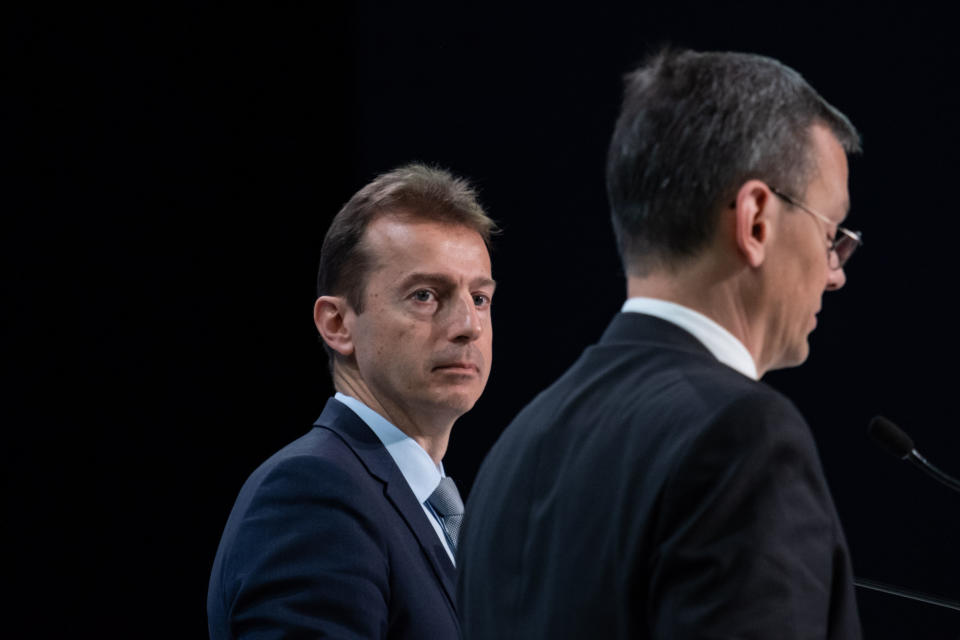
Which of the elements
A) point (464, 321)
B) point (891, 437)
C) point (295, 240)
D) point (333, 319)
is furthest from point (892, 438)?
point (295, 240)

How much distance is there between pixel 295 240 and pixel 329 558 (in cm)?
222

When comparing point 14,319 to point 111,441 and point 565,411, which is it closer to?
point 111,441

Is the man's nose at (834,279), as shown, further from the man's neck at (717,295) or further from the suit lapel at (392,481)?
the suit lapel at (392,481)

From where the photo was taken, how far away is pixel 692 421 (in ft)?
2.77

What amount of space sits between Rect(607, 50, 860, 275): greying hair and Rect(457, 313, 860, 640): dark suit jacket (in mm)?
83

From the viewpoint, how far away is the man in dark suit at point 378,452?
148 cm

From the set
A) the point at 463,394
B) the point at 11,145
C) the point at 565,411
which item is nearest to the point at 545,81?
the point at 11,145

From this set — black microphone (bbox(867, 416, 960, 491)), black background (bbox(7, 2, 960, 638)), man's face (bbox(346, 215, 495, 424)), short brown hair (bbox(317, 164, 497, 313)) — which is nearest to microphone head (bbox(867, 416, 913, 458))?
black microphone (bbox(867, 416, 960, 491))

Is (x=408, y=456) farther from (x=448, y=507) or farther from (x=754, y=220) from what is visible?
(x=754, y=220)

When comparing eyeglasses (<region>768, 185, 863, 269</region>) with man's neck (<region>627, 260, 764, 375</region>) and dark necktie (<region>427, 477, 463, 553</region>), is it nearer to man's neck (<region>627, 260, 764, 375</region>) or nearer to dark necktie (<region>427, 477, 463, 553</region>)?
man's neck (<region>627, 260, 764, 375</region>)

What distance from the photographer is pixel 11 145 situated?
3.08 meters

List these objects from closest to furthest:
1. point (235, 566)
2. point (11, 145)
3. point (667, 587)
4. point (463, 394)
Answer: point (667, 587) < point (235, 566) < point (463, 394) < point (11, 145)

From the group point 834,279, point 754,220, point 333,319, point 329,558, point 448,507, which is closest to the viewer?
point 754,220

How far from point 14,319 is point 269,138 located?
952 mm
